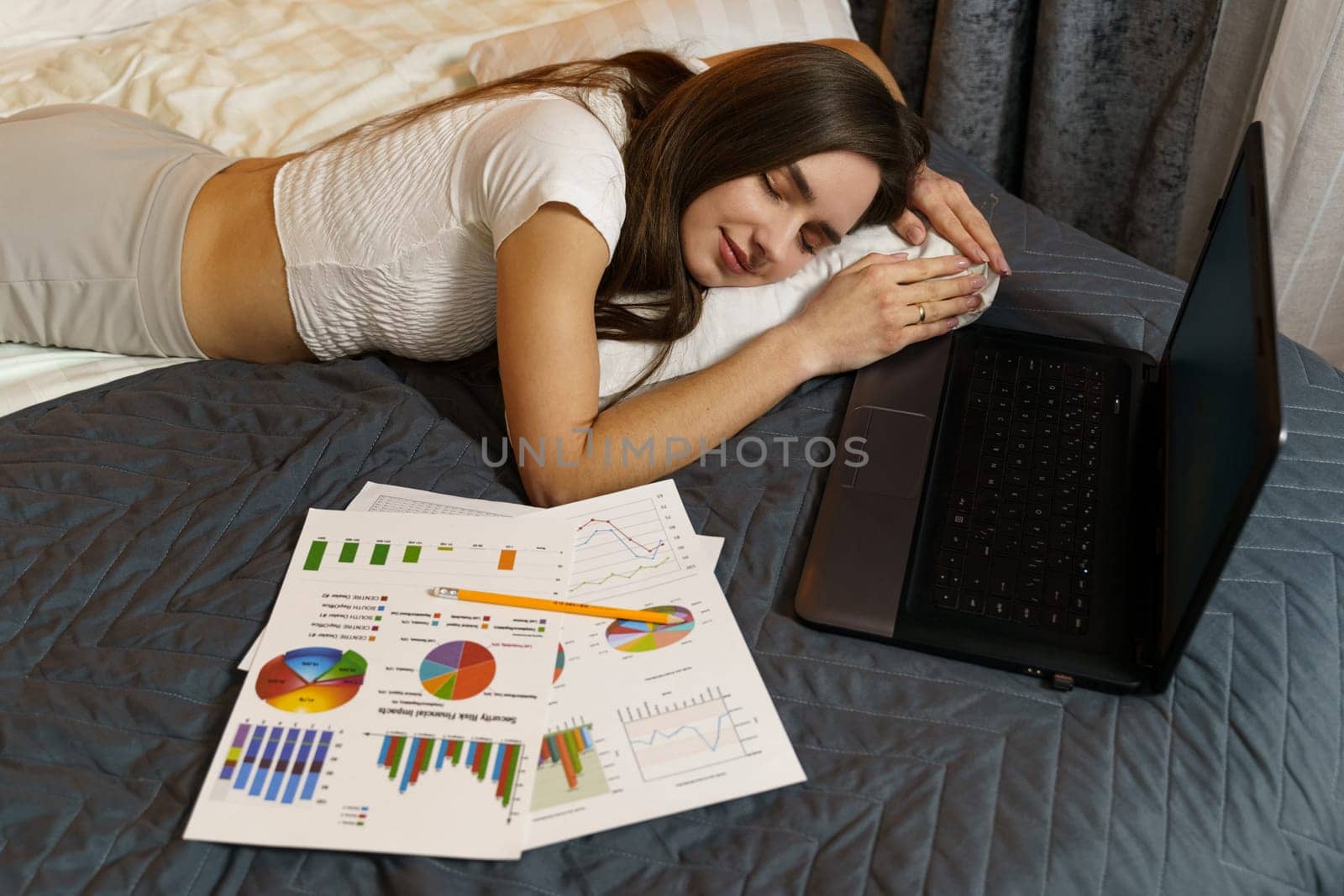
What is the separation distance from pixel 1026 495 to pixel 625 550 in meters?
0.37

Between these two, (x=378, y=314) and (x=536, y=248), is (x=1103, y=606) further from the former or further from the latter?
(x=378, y=314)

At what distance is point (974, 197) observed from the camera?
138 cm

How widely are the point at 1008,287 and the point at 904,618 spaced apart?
546 millimetres

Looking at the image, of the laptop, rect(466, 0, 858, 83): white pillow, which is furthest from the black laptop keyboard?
rect(466, 0, 858, 83): white pillow

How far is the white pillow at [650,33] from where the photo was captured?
59.0 inches

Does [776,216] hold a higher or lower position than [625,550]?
higher

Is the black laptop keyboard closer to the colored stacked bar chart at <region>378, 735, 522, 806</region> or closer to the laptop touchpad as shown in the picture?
the laptop touchpad

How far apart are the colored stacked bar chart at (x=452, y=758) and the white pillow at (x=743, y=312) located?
429mm

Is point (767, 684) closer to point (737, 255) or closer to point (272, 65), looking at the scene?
point (737, 255)

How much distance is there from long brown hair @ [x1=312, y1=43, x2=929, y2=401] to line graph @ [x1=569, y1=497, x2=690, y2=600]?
0.19 meters

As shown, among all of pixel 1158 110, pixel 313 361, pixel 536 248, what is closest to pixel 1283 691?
pixel 536 248

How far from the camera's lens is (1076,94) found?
67.8 inches

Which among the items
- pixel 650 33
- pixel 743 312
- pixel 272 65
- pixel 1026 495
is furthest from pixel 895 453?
pixel 272 65

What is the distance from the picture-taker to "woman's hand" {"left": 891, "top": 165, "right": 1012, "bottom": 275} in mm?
1173
